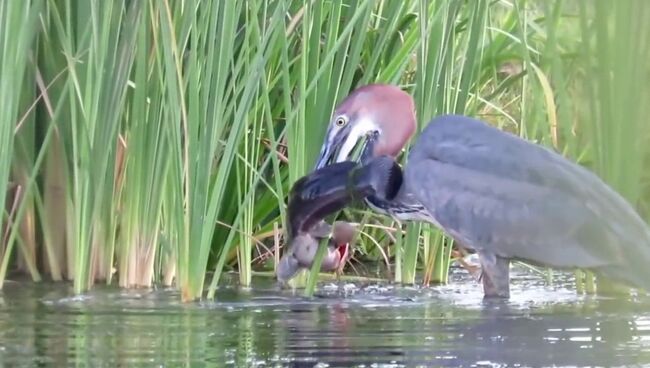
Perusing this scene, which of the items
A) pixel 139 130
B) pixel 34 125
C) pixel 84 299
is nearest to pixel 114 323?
pixel 84 299

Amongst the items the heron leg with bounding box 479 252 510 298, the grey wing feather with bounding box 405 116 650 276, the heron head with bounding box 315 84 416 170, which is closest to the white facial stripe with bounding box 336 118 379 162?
A: the heron head with bounding box 315 84 416 170

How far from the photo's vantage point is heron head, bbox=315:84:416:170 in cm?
449

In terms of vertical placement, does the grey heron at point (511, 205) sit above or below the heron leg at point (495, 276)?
above

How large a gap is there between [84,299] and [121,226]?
45cm

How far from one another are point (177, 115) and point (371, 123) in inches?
43.7

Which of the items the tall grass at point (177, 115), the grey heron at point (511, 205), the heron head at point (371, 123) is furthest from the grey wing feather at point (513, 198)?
the heron head at point (371, 123)

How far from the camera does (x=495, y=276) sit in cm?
409

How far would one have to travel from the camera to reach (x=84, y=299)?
3.82m

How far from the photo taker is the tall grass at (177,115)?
3.70m

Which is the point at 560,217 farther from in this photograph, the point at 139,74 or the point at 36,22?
the point at 36,22

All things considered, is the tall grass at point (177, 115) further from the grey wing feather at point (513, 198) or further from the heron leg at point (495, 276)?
the heron leg at point (495, 276)

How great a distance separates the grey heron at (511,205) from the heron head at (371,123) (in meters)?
0.07

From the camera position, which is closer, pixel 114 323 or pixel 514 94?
pixel 114 323

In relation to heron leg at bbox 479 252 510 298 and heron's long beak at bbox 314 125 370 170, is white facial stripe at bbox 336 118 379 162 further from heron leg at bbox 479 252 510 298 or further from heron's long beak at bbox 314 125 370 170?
heron leg at bbox 479 252 510 298
